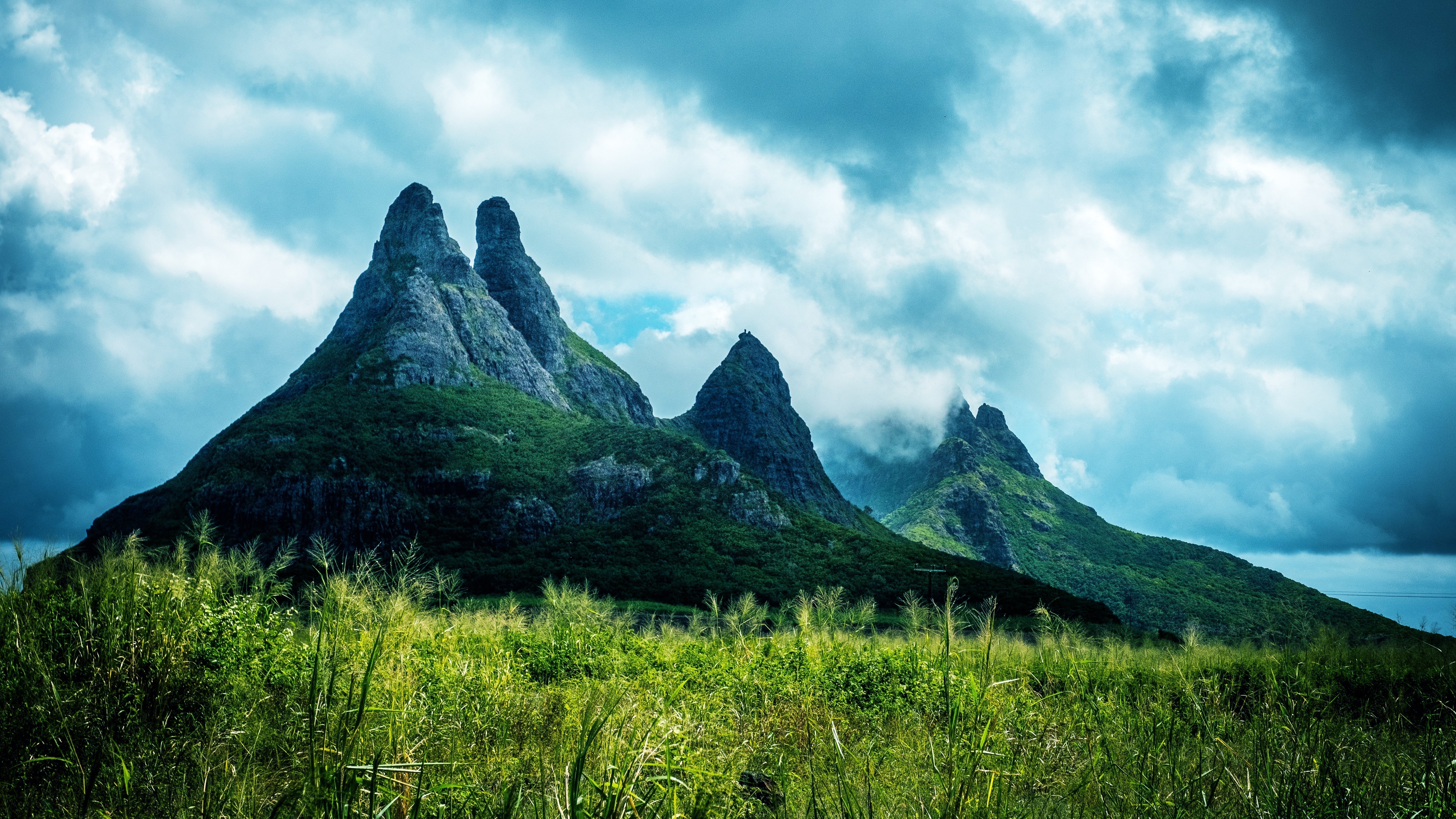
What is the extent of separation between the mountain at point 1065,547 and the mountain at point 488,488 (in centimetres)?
3252

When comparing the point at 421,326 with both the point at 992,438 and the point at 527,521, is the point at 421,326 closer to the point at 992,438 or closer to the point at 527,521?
the point at 527,521

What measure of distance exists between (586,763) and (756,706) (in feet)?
11.8

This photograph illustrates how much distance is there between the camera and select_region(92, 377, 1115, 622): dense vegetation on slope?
60031 millimetres

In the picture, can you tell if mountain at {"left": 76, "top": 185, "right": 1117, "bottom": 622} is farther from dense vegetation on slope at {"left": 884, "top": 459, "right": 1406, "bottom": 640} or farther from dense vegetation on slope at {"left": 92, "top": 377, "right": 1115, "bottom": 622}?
dense vegetation on slope at {"left": 884, "top": 459, "right": 1406, "bottom": 640}

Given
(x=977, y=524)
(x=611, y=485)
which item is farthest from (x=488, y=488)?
(x=977, y=524)

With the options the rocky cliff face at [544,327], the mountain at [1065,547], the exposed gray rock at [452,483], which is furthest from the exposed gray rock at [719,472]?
the rocky cliff face at [544,327]

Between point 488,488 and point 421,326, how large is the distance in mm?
37265

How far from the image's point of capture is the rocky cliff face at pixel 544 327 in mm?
126750

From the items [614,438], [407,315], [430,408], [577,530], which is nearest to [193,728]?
[577,530]

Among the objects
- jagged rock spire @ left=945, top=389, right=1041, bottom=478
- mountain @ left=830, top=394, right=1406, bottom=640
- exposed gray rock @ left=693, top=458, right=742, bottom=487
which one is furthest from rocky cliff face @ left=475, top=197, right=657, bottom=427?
jagged rock spire @ left=945, top=389, right=1041, bottom=478

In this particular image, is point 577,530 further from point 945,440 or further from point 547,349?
point 945,440

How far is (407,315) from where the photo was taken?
100188 millimetres

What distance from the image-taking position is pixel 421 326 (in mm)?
99188

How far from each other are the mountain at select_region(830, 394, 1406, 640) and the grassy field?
6662cm
